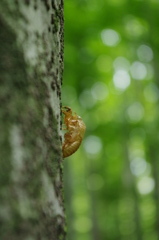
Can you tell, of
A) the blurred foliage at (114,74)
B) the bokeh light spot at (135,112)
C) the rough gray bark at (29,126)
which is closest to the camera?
the rough gray bark at (29,126)

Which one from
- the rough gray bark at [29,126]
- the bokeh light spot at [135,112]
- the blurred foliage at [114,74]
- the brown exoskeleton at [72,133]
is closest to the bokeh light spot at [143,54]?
the blurred foliage at [114,74]

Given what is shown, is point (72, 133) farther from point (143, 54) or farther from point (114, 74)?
point (114, 74)

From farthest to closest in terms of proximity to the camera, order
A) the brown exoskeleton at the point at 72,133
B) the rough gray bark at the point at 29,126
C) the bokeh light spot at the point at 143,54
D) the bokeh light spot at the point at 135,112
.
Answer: the bokeh light spot at the point at 135,112
the bokeh light spot at the point at 143,54
the brown exoskeleton at the point at 72,133
the rough gray bark at the point at 29,126

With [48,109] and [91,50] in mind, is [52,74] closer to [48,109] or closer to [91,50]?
[48,109]

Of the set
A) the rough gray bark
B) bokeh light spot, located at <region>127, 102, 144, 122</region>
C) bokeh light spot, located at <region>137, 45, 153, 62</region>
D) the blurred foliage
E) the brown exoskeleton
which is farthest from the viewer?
bokeh light spot, located at <region>127, 102, 144, 122</region>

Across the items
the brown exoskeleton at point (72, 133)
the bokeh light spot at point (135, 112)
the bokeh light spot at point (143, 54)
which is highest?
the brown exoskeleton at point (72, 133)

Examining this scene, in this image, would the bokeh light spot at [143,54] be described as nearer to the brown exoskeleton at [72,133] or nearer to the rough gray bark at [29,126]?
the brown exoskeleton at [72,133]

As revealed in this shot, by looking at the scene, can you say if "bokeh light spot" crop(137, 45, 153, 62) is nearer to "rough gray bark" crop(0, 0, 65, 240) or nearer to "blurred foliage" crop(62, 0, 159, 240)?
"blurred foliage" crop(62, 0, 159, 240)

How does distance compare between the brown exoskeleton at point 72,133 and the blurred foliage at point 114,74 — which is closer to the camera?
the brown exoskeleton at point 72,133

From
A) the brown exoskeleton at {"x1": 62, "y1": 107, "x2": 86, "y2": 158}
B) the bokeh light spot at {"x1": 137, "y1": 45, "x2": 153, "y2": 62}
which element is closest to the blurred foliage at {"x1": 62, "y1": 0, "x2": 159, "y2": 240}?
the bokeh light spot at {"x1": 137, "y1": 45, "x2": 153, "y2": 62}

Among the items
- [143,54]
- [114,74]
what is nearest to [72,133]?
[143,54]
